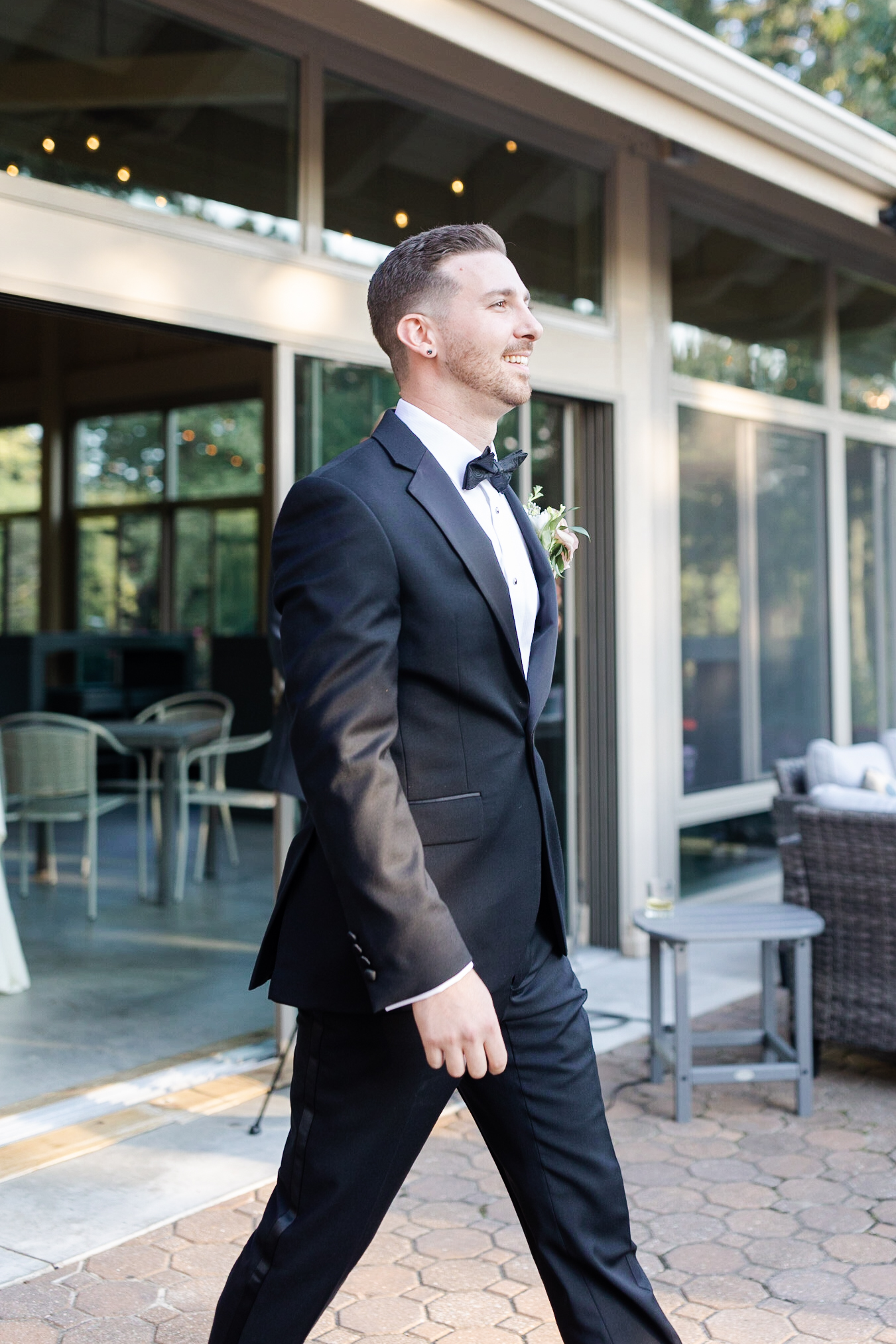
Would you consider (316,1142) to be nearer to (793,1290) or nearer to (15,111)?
(793,1290)

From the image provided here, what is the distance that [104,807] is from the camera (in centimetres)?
623

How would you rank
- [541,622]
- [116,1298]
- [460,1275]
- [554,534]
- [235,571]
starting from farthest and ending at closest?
[235,571] → [460,1275] → [116,1298] → [554,534] → [541,622]

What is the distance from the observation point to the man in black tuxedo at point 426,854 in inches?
57.9

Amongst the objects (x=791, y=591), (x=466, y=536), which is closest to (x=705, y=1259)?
(x=466, y=536)

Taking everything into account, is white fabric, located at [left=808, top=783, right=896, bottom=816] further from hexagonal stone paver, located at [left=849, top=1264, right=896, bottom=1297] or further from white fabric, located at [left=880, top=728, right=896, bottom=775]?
white fabric, located at [left=880, top=728, right=896, bottom=775]

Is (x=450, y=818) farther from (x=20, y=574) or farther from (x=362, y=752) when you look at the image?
(x=20, y=574)

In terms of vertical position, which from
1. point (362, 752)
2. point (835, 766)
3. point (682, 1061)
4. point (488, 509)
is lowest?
point (682, 1061)

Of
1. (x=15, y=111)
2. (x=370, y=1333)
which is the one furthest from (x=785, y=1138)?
(x=15, y=111)

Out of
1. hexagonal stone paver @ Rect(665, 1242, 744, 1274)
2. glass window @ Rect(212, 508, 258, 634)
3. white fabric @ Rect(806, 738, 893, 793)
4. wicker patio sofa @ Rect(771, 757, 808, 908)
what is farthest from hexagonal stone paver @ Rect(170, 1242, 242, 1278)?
glass window @ Rect(212, 508, 258, 634)

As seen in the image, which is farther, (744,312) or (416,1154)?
(744,312)

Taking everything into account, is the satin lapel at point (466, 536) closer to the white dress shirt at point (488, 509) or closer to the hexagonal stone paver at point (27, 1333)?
the white dress shirt at point (488, 509)

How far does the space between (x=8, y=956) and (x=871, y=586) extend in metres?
5.15

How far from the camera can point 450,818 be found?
160cm

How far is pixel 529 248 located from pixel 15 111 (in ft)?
7.26
